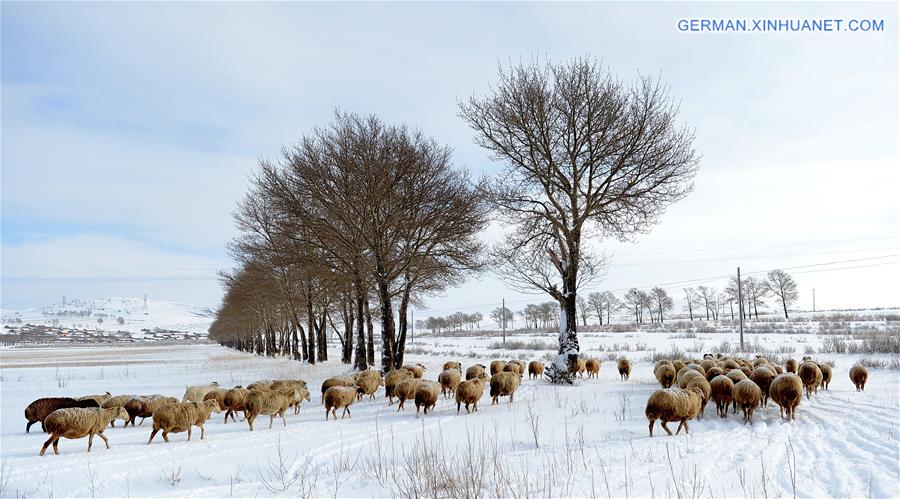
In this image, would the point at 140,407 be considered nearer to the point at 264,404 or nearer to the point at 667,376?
the point at 264,404

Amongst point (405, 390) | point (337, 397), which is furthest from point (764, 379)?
point (337, 397)

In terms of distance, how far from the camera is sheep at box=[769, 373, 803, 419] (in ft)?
31.7

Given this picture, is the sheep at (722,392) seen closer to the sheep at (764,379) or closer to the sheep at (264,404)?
the sheep at (764,379)

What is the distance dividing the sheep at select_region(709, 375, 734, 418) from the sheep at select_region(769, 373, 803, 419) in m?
0.75

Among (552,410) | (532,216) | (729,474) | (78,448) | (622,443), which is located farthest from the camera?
(532,216)

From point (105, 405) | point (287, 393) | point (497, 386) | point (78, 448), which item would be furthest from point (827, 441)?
point (105, 405)

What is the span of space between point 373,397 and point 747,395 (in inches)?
391

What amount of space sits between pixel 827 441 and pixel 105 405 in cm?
1394

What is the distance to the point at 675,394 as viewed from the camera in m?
8.68

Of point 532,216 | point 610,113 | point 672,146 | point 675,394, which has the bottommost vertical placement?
point 675,394

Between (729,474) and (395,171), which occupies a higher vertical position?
(395,171)

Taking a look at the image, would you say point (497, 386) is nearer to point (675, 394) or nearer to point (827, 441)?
point (675, 394)

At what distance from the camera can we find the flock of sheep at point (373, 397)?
8.85 meters

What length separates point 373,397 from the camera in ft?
51.4
